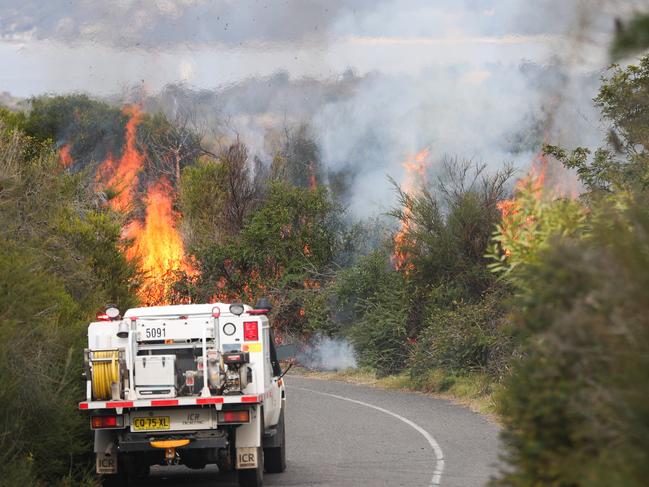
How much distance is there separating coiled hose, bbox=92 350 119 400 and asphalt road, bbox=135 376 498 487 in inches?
87.1

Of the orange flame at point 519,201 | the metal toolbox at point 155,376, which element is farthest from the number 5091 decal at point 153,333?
the orange flame at point 519,201

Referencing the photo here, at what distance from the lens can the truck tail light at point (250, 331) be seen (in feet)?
47.1

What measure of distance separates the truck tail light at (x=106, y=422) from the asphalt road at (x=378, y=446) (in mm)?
1956

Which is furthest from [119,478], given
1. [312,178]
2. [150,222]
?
[312,178]

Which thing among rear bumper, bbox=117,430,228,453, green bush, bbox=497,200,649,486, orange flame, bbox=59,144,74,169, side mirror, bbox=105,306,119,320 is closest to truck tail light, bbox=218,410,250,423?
rear bumper, bbox=117,430,228,453

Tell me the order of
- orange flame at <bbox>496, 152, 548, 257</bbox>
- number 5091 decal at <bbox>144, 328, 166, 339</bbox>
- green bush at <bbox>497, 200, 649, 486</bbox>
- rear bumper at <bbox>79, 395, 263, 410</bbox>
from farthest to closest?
number 5091 decal at <bbox>144, 328, 166, 339</bbox> < rear bumper at <bbox>79, 395, 263, 410</bbox> < orange flame at <bbox>496, 152, 548, 257</bbox> < green bush at <bbox>497, 200, 649, 486</bbox>

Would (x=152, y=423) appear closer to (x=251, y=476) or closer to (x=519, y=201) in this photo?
(x=251, y=476)

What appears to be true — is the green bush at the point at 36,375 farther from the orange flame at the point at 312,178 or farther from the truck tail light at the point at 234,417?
the orange flame at the point at 312,178

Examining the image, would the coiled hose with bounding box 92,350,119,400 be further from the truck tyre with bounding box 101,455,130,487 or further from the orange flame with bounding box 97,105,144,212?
the orange flame with bounding box 97,105,144,212

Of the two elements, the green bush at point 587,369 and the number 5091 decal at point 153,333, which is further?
the number 5091 decal at point 153,333

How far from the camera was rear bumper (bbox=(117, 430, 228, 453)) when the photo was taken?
13.9 metres

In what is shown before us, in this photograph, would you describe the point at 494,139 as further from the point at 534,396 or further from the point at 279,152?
the point at 534,396

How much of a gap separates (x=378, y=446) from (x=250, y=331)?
5.14m

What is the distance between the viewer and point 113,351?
14070 mm
